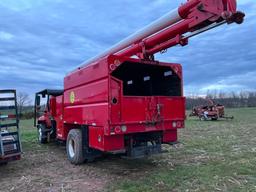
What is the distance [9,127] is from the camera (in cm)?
820

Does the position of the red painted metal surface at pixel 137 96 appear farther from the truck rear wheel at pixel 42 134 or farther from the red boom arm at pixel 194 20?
the truck rear wheel at pixel 42 134

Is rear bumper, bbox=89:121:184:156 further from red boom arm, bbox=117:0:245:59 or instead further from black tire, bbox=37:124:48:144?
black tire, bbox=37:124:48:144

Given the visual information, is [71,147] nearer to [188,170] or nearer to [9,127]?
[9,127]

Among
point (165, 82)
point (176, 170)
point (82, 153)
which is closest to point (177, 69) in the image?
point (165, 82)

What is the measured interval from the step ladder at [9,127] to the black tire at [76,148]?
1.47 meters

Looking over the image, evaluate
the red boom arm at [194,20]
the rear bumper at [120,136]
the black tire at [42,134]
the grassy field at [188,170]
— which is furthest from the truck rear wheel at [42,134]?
the red boom arm at [194,20]

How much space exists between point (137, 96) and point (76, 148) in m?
2.40

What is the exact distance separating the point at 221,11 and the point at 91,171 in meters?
4.94

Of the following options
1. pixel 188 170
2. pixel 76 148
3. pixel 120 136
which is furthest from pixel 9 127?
pixel 188 170

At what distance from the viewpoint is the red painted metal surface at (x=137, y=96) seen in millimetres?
6305

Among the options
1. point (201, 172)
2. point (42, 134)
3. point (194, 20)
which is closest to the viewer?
point (194, 20)

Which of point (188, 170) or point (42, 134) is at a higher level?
point (42, 134)

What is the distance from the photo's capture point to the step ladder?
25.8ft

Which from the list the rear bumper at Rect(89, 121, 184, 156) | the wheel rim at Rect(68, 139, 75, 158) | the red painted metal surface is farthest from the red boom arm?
the wheel rim at Rect(68, 139, 75, 158)
